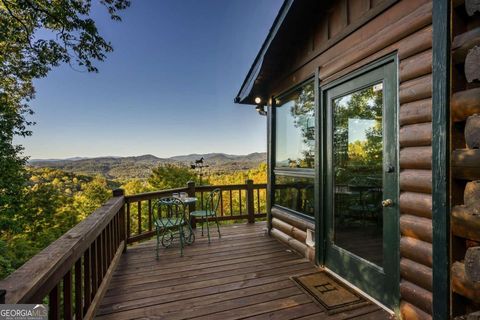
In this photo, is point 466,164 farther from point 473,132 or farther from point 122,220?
point 122,220

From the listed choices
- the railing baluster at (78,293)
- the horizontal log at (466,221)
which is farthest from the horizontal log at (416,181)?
the railing baluster at (78,293)

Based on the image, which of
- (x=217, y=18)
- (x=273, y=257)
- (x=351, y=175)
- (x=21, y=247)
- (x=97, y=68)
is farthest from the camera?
(x=217, y=18)

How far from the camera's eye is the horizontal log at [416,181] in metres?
1.70

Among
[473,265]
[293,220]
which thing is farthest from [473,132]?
[293,220]

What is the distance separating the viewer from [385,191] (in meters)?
2.10

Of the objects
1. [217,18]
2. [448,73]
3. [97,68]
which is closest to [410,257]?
[448,73]

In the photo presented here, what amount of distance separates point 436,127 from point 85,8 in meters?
6.64

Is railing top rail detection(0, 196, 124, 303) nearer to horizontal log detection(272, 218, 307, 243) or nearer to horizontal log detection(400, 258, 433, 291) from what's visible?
horizontal log detection(400, 258, 433, 291)

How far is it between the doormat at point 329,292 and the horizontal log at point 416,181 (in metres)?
1.12

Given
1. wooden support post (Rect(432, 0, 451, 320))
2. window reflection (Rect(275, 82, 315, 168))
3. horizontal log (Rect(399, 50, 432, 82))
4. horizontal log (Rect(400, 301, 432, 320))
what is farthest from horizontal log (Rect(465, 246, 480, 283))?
window reflection (Rect(275, 82, 315, 168))

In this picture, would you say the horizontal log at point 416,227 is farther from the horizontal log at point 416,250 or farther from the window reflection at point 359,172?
the window reflection at point 359,172

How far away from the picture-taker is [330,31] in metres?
2.84

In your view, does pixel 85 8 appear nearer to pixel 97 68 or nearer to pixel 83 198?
pixel 97 68

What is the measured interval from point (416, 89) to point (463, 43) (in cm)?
70
